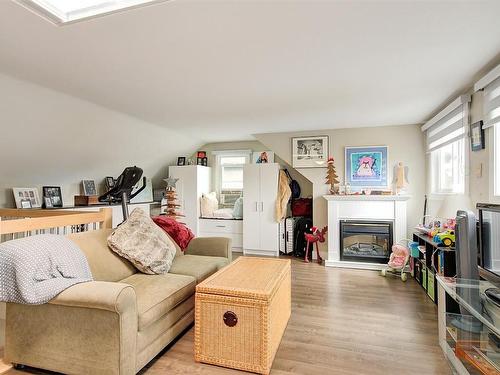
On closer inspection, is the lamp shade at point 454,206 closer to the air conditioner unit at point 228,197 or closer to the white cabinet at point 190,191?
the air conditioner unit at point 228,197

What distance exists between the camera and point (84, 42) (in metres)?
1.99

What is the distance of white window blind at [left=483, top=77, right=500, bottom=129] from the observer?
2.32 meters

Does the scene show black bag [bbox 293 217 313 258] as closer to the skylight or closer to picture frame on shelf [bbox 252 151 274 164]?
picture frame on shelf [bbox 252 151 274 164]

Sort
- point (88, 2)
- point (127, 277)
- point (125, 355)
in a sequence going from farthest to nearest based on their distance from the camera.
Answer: point (127, 277), point (125, 355), point (88, 2)

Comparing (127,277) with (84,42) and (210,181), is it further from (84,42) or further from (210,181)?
(210,181)

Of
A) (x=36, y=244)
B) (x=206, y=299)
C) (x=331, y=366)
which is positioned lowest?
(x=331, y=366)

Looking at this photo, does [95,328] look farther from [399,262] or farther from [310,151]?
[310,151]

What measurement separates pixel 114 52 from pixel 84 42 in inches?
8.1

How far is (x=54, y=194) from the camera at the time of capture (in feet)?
13.3

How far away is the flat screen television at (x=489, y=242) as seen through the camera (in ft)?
6.01

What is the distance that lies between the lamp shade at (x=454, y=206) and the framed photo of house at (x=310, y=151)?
209 cm

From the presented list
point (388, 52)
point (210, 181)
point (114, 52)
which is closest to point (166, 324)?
point (114, 52)

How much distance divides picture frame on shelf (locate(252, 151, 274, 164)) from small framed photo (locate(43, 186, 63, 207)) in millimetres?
3257

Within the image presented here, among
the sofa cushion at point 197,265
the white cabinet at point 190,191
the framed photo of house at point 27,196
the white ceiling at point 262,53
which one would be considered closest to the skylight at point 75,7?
the white ceiling at point 262,53
